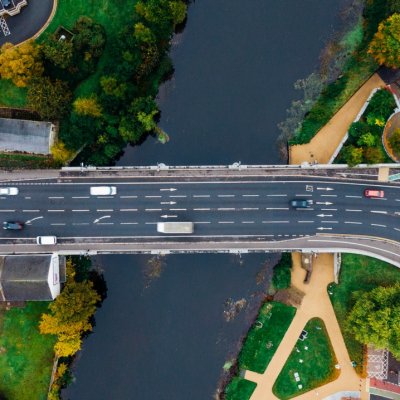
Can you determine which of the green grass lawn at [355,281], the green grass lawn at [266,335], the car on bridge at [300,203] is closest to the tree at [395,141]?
the car on bridge at [300,203]

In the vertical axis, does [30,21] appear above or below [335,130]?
above

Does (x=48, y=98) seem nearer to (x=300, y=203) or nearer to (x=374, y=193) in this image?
(x=300, y=203)

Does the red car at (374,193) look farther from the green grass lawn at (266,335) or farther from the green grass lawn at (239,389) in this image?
the green grass lawn at (239,389)

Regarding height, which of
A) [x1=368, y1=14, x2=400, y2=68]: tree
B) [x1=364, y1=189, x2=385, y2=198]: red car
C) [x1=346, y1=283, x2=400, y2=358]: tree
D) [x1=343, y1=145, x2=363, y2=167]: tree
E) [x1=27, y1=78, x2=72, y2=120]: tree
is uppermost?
[x1=368, y1=14, x2=400, y2=68]: tree

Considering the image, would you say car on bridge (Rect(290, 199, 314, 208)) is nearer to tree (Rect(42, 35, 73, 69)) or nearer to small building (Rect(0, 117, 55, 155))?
small building (Rect(0, 117, 55, 155))

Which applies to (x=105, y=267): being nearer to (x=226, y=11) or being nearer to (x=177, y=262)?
(x=177, y=262)

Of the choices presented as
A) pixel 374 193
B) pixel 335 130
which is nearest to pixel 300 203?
pixel 374 193

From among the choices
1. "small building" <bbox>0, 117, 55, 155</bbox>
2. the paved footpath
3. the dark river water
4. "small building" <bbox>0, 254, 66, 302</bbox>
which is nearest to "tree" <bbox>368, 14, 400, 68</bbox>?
the dark river water
